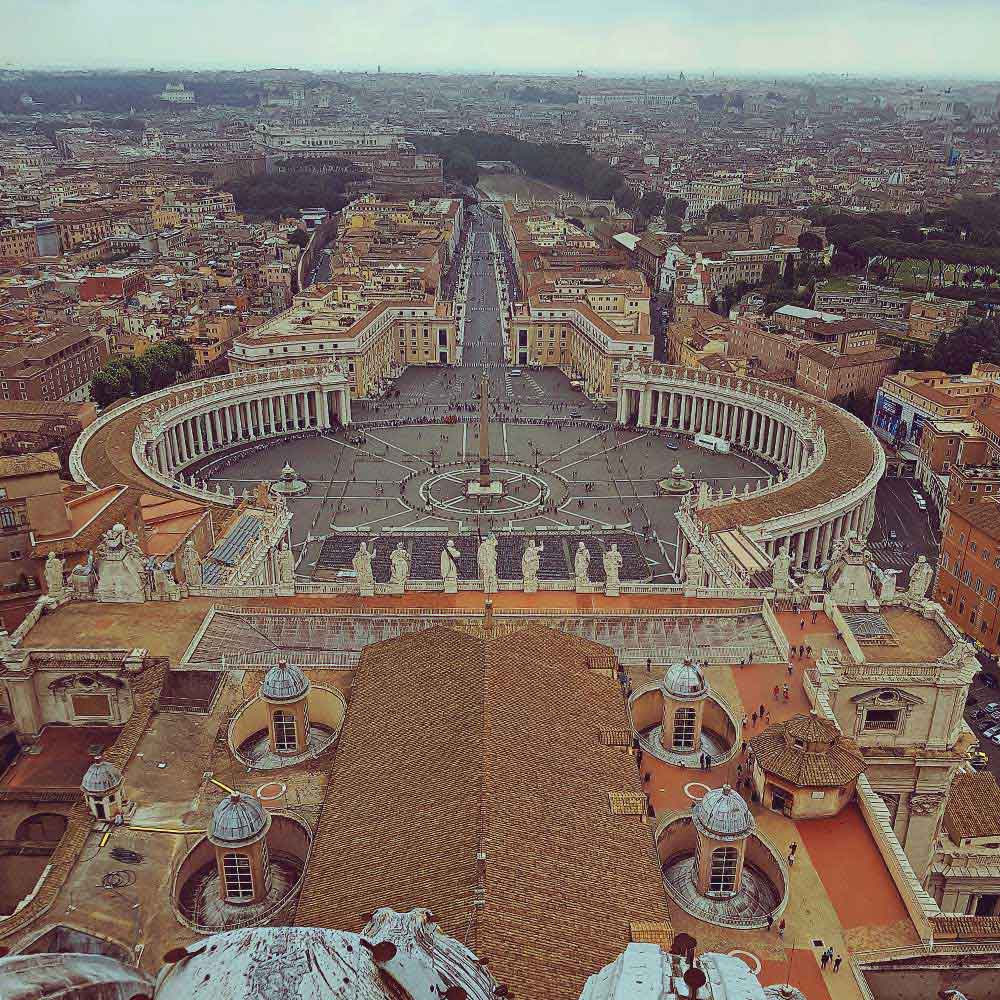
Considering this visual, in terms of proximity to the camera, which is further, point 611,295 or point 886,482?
point 611,295

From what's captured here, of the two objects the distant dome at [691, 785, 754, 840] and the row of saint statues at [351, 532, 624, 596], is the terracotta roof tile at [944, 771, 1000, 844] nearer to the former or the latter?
the distant dome at [691, 785, 754, 840]

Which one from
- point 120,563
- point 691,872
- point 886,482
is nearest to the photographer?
point 691,872

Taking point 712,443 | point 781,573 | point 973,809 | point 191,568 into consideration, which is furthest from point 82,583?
point 712,443

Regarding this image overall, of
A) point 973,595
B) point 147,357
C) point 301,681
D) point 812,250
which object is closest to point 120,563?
point 301,681

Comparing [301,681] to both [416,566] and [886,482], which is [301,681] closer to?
[416,566]

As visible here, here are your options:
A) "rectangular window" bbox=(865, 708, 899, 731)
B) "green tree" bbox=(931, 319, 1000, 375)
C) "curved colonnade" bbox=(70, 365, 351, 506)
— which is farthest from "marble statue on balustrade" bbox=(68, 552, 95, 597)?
"green tree" bbox=(931, 319, 1000, 375)

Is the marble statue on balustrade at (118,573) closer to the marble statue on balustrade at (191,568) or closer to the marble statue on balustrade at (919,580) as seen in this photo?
the marble statue on balustrade at (191,568)

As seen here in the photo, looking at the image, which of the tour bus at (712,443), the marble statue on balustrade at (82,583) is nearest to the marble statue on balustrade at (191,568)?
the marble statue on balustrade at (82,583)
